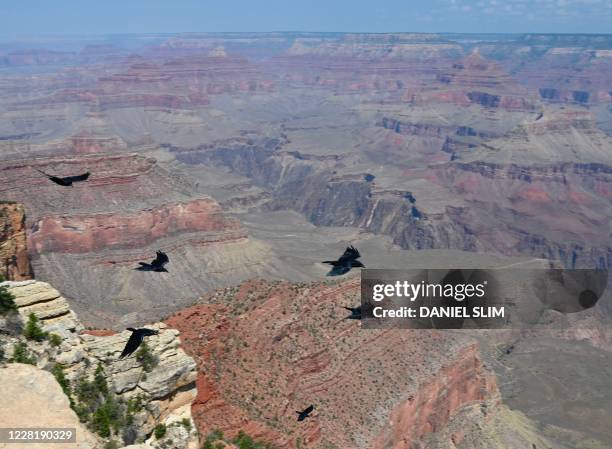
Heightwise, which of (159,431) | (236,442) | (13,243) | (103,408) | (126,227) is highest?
(103,408)

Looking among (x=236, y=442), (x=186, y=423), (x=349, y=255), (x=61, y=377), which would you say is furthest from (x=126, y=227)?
(x=349, y=255)

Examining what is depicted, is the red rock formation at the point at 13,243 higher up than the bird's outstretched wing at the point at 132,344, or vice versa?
the bird's outstretched wing at the point at 132,344

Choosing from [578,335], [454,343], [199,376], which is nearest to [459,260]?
[578,335]

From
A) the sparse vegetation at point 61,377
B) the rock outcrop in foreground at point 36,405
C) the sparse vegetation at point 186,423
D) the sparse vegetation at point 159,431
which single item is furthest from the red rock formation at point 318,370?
the rock outcrop in foreground at point 36,405

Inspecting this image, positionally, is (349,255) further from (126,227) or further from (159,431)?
(126,227)

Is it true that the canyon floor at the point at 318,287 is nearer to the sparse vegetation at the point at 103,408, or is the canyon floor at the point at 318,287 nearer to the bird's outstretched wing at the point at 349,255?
the sparse vegetation at the point at 103,408

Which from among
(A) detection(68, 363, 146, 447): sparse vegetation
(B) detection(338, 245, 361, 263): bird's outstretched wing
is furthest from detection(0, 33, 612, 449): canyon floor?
(B) detection(338, 245, 361, 263): bird's outstretched wing
